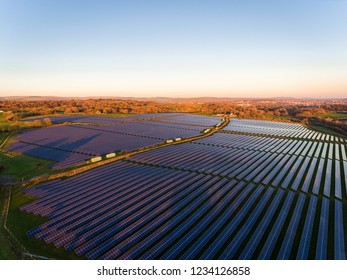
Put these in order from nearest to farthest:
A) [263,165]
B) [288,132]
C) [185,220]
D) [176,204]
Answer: [185,220] < [176,204] < [263,165] < [288,132]

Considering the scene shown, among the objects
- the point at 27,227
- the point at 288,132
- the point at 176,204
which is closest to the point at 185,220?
the point at 176,204

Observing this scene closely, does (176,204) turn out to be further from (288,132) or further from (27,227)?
(288,132)

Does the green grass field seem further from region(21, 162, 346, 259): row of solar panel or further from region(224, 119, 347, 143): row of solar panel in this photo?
region(224, 119, 347, 143): row of solar panel

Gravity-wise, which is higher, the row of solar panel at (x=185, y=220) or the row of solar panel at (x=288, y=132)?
the row of solar panel at (x=288, y=132)

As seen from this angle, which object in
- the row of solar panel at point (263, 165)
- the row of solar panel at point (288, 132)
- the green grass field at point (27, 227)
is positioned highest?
the row of solar panel at point (288, 132)

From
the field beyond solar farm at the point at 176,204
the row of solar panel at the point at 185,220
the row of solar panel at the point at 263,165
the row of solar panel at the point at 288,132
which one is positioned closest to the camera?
the row of solar panel at the point at 185,220

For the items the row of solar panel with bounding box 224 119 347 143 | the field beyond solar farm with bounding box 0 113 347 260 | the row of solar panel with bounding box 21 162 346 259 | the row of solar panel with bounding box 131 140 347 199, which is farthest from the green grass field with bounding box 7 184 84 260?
the row of solar panel with bounding box 224 119 347 143

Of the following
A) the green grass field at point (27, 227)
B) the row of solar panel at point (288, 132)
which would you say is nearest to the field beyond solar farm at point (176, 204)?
the green grass field at point (27, 227)

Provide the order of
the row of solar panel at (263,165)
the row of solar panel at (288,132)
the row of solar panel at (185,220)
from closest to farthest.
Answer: the row of solar panel at (185,220) → the row of solar panel at (263,165) → the row of solar panel at (288,132)

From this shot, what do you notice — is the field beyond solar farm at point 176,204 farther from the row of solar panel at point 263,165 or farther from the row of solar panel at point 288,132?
the row of solar panel at point 288,132

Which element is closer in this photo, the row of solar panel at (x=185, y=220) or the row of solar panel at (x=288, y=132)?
the row of solar panel at (x=185, y=220)
